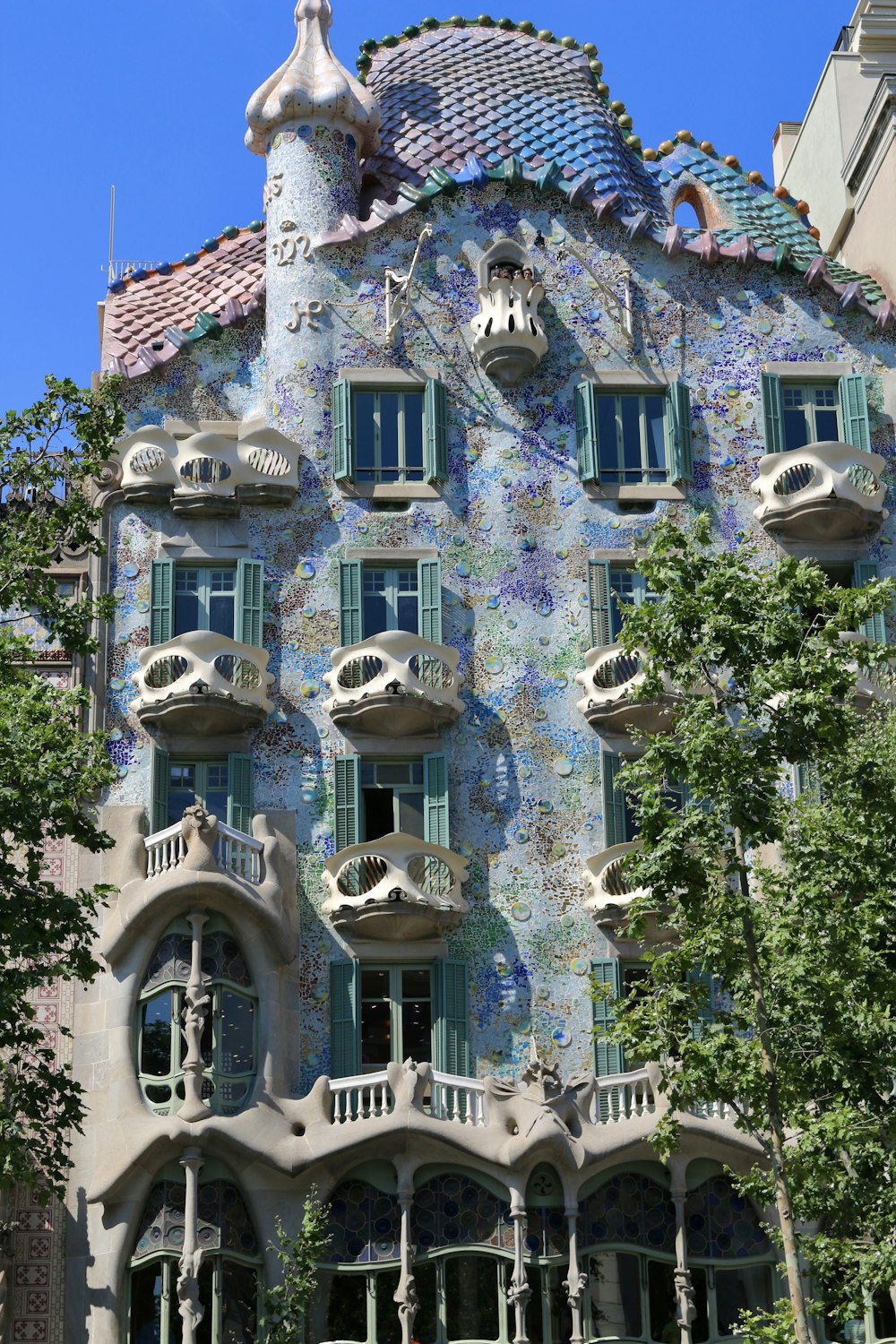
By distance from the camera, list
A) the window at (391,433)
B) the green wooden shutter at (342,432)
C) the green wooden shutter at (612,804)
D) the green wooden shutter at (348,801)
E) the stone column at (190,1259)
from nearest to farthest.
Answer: the stone column at (190,1259) → the green wooden shutter at (348,801) → the green wooden shutter at (612,804) → the green wooden shutter at (342,432) → the window at (391,433)

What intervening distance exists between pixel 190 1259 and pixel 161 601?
432 inches

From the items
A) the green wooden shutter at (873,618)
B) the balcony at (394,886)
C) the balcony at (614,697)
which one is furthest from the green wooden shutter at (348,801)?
the green wooden shutter at (873,618)

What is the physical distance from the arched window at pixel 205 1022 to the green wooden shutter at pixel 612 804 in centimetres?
630

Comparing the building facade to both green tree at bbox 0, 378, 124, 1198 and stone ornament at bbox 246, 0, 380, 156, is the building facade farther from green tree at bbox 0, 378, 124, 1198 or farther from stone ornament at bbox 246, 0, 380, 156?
green tree at bbox 0, 378, 124, 1198

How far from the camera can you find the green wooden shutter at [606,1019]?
39.2 m

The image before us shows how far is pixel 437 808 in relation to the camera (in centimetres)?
4025

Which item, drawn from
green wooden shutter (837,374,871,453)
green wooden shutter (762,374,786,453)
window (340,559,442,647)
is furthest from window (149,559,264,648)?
green wooden shutter (837,374,871,453)

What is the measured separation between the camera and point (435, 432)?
42656 mm

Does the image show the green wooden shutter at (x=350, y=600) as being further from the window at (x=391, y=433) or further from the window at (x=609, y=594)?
the window at (x=609, y=594)

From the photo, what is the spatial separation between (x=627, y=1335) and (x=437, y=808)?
8678mm

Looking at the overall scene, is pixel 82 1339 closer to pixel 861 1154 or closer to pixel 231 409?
pixel 861 1154

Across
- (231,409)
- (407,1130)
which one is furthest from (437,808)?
(231,409)

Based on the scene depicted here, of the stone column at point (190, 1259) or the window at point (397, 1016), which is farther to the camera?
the window at point (397, 1016)

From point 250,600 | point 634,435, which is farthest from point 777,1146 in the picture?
point 634,435
